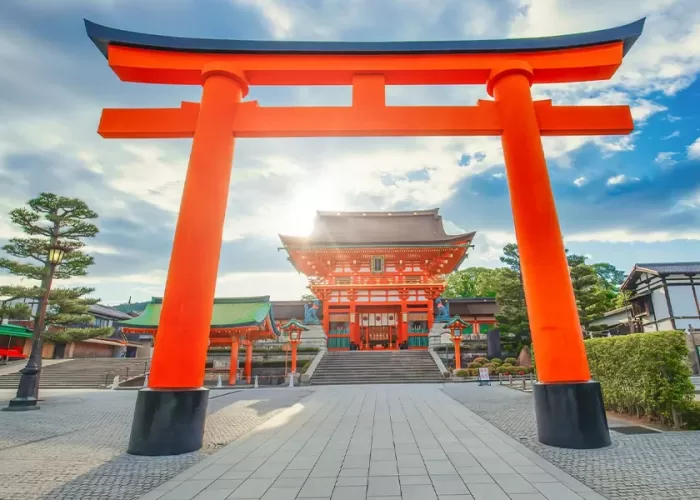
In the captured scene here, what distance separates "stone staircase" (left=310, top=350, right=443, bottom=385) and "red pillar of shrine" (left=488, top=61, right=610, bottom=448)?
12731 millimetres

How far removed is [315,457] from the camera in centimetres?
458

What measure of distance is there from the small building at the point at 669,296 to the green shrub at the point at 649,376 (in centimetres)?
1635

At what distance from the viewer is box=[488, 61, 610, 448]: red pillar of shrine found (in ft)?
15.4

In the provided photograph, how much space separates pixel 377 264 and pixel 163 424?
20305 mm

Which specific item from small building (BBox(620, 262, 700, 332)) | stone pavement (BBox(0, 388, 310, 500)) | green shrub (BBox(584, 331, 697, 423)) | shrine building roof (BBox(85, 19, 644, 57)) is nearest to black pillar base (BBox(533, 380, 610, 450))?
green shrub (BBox(584, 331, 697, 423))

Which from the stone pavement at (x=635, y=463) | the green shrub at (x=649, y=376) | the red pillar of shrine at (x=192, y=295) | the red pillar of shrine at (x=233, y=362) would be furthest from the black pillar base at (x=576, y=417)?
the red pillar of shrine at (x=233, y=362)

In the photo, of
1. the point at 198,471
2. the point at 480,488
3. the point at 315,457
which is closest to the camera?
the point at 480,488

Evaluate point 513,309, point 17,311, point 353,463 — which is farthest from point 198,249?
point 513,309

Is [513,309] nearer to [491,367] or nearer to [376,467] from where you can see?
[491,367]

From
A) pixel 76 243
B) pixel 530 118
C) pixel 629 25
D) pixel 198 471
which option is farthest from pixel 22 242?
pixel 629 25

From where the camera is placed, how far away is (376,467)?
412 cm

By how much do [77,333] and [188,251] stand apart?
19782 mm

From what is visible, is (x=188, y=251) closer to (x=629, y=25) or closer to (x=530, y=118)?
(x=530, y=118)

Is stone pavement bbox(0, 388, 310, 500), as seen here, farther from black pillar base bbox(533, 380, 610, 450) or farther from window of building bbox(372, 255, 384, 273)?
window of building bbox(372, 255, 384, 273)
